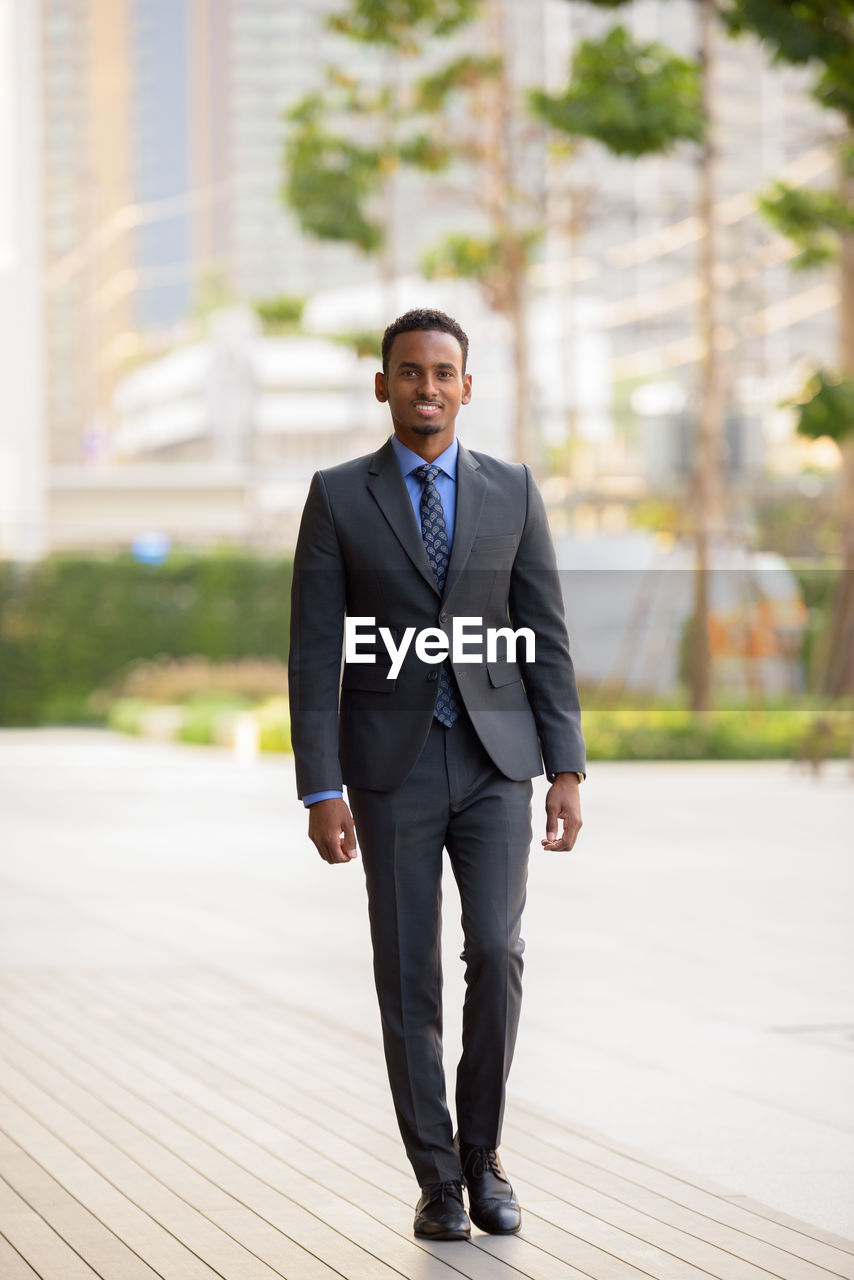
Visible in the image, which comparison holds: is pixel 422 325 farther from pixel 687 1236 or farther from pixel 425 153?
pixel 425 153

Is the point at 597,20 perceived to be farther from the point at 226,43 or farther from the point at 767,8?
the point at 226,43

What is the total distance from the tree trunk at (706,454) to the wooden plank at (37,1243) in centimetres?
1717

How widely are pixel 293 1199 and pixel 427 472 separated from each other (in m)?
1.78

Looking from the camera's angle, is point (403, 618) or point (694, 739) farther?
point (694, 739)

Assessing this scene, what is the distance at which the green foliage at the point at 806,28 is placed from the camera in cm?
1258

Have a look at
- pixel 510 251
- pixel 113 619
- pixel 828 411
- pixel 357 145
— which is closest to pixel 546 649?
pixel 828 411

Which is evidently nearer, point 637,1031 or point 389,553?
point 389,553

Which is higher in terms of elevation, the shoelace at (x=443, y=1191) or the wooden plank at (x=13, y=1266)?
the shoelace at (x=443, y=1191)

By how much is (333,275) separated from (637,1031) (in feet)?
574

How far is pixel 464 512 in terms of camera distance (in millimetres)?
4605

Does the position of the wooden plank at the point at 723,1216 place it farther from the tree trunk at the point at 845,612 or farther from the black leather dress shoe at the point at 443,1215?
the tree trunk at the point at 845,612

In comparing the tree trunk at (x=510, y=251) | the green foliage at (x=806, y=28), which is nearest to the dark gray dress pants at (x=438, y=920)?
the green foliage at (x=806, y=28)

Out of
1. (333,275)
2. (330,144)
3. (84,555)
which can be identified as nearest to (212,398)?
(84,555)

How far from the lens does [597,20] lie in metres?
88.9
